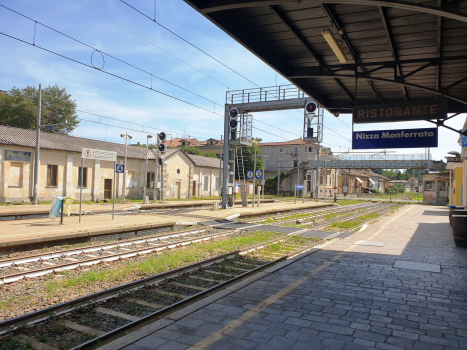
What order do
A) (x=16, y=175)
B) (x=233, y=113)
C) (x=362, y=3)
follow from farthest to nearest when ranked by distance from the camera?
(x=16, y=175) → (x=233, y=113) → (x=362, y=3)

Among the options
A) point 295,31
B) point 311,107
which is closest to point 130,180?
point 311,107

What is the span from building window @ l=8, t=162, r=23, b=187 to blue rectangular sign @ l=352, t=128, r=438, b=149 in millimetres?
24381

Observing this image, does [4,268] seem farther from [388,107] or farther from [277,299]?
[388,107]

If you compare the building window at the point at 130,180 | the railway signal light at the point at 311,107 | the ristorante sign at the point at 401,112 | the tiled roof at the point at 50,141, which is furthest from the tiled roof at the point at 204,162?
the ristorante sign at the point at 401,112

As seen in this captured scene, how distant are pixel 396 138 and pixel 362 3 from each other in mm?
5437

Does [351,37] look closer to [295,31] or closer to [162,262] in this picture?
[295,31]

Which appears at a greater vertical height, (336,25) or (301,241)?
(336,25)

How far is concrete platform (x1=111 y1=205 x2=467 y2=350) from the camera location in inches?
165

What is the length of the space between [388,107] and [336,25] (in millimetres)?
3014

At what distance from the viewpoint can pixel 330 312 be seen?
5207mm

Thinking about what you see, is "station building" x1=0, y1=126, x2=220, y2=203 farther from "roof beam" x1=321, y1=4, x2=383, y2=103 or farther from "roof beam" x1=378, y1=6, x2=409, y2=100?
"roof beam" x1=378, y1=6, x2=409, y2=100

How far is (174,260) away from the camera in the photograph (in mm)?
8586

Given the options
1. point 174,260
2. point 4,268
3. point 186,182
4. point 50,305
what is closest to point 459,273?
point 174,260

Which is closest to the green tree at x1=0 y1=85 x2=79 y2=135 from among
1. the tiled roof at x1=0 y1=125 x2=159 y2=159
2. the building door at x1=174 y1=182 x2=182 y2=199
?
the tiled roof at x1=0 y1=125 x2=159 y2=159
